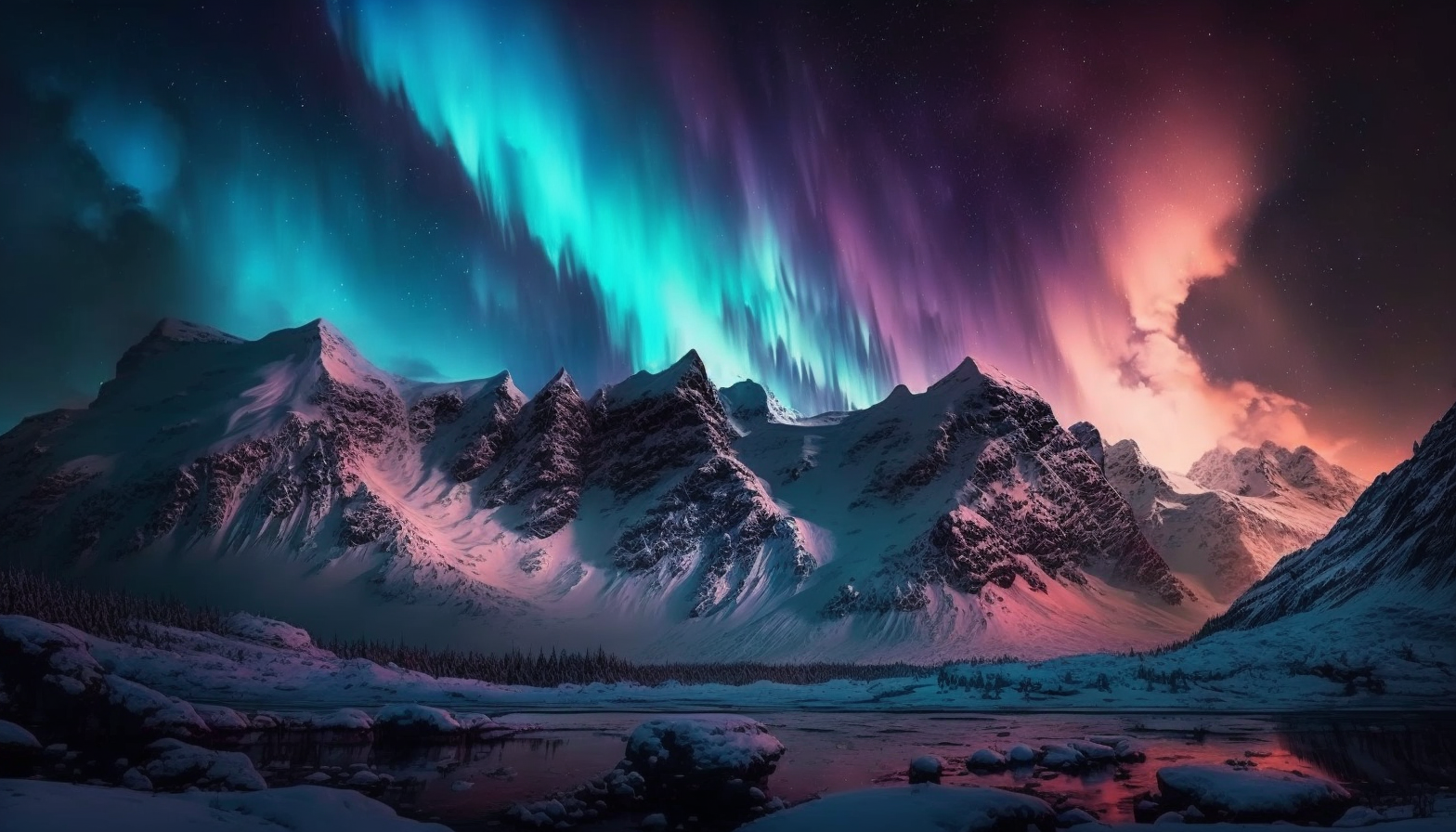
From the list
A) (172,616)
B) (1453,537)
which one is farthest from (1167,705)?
(172,616)

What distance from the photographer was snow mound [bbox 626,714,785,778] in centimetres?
2647

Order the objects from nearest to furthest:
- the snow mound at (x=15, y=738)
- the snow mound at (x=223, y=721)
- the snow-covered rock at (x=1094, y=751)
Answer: the snow mound at (x=15, y=738) → the snow-covered rock at (x=1094, y=751) → the snow mound at (x=223, y=721)

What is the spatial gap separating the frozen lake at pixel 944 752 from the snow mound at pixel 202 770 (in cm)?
439

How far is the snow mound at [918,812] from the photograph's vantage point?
16734mm

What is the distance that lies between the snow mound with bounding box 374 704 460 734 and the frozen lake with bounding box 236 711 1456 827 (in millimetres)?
3517

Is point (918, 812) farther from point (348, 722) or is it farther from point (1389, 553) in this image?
point (1389, 553)

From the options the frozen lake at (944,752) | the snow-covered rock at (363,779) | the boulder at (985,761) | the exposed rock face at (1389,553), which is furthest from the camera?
the exposed rock face at (1389,553)

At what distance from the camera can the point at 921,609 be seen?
172500 mm

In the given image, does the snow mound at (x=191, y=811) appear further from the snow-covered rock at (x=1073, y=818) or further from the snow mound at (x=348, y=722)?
the snow mound at (x=348, y=722)

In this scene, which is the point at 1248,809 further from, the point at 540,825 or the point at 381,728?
the point at 381,728

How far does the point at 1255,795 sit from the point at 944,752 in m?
16.8

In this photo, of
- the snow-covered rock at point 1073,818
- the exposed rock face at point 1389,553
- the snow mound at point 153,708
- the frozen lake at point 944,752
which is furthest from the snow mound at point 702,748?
the exposed rock face at point 1389,553

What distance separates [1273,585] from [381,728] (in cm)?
13173

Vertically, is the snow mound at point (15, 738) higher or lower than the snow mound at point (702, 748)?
higher
